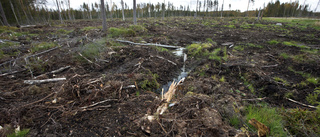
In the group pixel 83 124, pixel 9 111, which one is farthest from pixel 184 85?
pixel 9 111

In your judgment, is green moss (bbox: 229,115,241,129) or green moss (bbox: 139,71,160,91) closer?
green moss (bbox: 229,115,241,129)

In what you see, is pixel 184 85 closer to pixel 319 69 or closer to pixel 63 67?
pixel 63 67

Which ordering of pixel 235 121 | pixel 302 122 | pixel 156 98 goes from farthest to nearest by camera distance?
pixel 156 98, pixel 235 121, pixel 302 122

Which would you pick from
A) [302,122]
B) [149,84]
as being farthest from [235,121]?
[149,84]

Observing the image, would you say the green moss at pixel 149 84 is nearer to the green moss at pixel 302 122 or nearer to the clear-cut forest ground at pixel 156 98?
the clear-cut forest ground at pixel 156 98

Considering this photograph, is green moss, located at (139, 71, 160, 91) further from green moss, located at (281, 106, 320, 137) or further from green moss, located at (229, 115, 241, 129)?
green moss, located at (281, 106, 320, 137)

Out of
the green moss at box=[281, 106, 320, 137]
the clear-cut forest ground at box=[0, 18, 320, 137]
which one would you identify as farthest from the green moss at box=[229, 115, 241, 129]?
the green moss at box=[281, 106, 320, 137]

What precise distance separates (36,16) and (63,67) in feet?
130

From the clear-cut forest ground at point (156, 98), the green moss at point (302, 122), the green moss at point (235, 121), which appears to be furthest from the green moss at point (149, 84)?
the green moss at point (302, 122)

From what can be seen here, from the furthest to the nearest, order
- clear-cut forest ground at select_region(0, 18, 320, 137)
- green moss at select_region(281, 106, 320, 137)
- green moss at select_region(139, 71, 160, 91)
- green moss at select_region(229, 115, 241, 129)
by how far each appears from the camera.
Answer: green moss at select_region(139, 71, 160, 91)
green moss at select_region(229, 115, 241, 129)
clear-cut forest ground at select_region(0, 18, 320, 137)
green moss at select_region(281, 106, 320, 137)

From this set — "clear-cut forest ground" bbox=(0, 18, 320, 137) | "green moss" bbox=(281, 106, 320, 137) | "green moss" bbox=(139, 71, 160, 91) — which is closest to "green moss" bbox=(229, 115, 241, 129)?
"clear-cut forest ground" bbox=(0, 18, 320, 137)

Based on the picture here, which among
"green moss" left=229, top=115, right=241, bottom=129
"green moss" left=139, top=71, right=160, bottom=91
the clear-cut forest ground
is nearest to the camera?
the clear-cut forest ground

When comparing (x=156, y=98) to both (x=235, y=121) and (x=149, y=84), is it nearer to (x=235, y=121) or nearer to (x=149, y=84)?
(x=149, y=84)

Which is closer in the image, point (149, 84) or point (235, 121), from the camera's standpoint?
point (235, 121)
